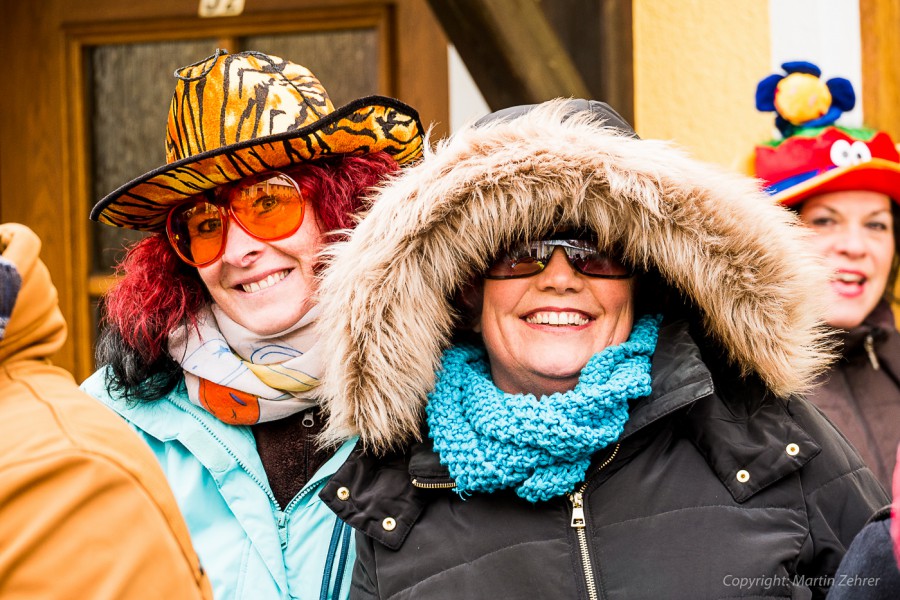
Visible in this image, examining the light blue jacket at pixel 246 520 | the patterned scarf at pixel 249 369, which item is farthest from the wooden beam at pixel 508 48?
the light blue jacket at pixel 246 520

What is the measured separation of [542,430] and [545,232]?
0.37 meters

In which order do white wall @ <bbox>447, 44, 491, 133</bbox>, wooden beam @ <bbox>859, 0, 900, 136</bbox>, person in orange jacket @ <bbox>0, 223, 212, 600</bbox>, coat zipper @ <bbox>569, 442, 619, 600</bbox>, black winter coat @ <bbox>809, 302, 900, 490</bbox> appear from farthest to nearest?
1. wooden beam @ <bbox>859, 0, 900, 136</bbox>
2. white wall @ <bbox>447, 44, 491, 133</bbox>
3. black winter coat @ <bbox>809, 302, 900, 490</bbox>
4. coat zipper @ <bbox>569, 442, 619, 600</bbox>
5. person in orange jacket @ <bbox>0, 223, 212, 600</bbox>

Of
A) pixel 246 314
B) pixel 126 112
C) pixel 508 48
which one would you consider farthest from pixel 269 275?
pixel 126 112

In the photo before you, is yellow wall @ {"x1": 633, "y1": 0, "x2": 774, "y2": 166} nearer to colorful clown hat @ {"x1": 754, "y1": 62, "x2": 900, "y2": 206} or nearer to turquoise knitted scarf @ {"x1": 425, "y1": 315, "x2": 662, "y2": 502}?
colorful clown hat @ {"x1": 754, "y1": 62, "x2": 900, "y2": 206}

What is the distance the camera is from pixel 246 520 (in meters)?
1.87

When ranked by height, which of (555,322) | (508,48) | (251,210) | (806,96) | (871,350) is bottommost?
(871,350)

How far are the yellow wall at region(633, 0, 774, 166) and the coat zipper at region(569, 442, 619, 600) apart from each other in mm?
1869

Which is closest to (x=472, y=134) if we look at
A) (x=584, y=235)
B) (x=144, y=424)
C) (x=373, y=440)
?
(x=584, y=235)

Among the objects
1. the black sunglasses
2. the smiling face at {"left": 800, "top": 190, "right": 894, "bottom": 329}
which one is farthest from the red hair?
the smiling face at {"left": 800, "top": 190, "right": 894, "bottom": 329}

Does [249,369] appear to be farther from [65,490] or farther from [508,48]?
[508,48]

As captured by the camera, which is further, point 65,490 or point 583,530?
point 583,530

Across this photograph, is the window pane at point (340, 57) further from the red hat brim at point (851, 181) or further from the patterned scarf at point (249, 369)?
the patterned scarf at point (249, 369)

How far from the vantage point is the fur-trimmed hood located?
5.90 ft

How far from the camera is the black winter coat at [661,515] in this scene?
1646 millimetres
